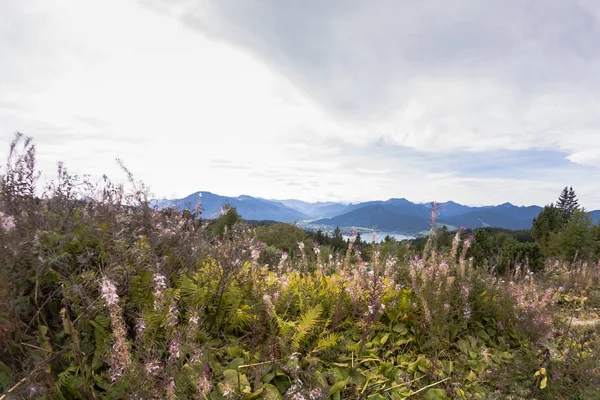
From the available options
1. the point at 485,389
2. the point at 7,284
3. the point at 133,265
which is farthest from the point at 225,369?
the point at 485,389

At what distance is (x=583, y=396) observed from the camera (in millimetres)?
3186

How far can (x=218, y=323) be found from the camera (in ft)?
10.1

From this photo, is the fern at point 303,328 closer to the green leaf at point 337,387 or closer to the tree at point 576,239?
the green leaf at point 337,387

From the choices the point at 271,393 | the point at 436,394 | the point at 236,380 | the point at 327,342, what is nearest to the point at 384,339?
the point at 436,394

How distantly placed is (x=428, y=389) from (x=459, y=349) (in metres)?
0.97

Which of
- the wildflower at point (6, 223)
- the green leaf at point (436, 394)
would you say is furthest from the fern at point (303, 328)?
the wildflower at point (6, 223)

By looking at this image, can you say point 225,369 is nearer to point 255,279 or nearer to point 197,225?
point 255,279

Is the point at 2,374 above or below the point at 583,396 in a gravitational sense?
above

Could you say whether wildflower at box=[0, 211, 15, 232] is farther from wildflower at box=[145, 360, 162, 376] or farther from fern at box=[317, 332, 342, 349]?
fern at box=[317, 332, 342, 349]

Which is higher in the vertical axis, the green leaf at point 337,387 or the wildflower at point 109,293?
the wildflower at point 109,293

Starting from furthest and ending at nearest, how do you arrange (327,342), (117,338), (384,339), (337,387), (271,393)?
(384,339)
(327,342)
(337,387)
(271,393)
(117,338)

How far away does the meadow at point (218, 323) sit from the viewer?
2098mm

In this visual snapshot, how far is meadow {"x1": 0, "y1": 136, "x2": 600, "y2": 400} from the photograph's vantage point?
2.10m

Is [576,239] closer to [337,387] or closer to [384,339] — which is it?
[384,339]
